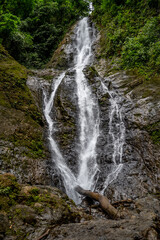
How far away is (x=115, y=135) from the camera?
27.5 feet

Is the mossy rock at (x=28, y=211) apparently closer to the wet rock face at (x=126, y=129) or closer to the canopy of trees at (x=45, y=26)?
the wet rock face at (x=126, y=129)

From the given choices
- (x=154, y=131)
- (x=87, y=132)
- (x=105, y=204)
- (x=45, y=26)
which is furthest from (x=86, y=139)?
(x=45, y=26)

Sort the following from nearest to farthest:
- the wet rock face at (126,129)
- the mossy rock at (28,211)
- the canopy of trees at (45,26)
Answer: the mossy rock at (28,211) → the wet rock face at (126,129) → the canopy of trees at (45,26)

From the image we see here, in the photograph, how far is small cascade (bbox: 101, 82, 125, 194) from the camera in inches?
273

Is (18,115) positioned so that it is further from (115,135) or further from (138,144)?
(138,144)

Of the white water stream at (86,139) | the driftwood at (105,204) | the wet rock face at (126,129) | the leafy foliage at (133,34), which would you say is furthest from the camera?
the leafy foliage at (133,34)

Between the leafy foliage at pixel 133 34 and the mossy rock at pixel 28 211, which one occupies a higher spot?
the leafy foliage at pixel 133 34

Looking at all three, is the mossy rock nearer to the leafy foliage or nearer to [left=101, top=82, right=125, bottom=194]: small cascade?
[left=101, top=82, right=125, bottom=194]: small cascade

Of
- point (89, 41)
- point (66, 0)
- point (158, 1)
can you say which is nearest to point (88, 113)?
point (158, 1)

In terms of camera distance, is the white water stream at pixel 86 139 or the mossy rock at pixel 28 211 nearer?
the mossy rock at pixel 28 211

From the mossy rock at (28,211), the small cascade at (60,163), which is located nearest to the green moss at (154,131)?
the small cascade at (60,163)

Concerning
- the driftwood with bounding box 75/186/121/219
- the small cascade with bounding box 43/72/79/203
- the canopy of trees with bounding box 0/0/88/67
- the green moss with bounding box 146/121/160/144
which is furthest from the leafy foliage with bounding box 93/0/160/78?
the driftwood with bounding box 75/186/121/219

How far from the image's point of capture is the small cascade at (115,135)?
6.94 metres

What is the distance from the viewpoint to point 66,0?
21.8m
